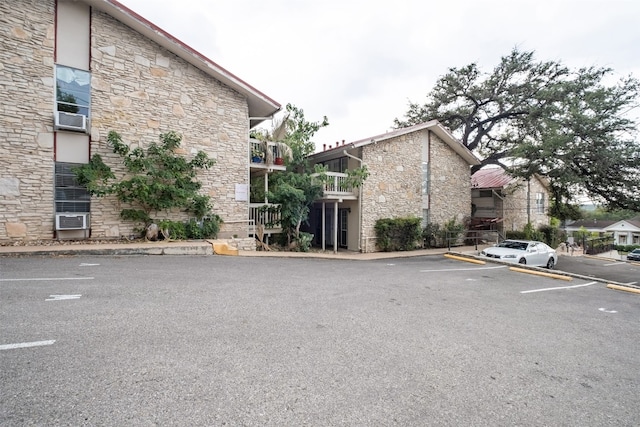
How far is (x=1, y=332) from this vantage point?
3.34m

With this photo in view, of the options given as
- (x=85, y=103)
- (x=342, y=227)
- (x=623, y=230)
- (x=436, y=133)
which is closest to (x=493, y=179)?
(x=436, y=133)

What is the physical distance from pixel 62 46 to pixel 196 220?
6.66 metres

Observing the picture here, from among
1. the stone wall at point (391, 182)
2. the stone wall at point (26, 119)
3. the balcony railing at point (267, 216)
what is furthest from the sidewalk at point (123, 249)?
the stone wall at point (391, 182)

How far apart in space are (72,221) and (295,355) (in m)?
9.39

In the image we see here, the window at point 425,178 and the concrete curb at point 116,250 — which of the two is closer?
the concrete curb at point 116,250

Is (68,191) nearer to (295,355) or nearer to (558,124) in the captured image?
(295,355)

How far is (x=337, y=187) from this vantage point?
1443 centimetres

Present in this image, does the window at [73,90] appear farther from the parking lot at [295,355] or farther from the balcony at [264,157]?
the balcony at [264,157]

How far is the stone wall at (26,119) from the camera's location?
8508 millimetres

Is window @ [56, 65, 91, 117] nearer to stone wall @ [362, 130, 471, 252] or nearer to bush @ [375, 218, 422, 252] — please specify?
stone wall @ [362, 130, 471, 252]

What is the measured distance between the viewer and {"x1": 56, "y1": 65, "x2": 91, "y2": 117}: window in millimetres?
9227

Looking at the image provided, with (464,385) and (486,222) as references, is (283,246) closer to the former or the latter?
(464,385)

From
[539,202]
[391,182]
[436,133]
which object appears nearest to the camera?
[391,182]

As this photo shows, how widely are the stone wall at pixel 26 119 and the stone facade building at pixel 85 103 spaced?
2cm
